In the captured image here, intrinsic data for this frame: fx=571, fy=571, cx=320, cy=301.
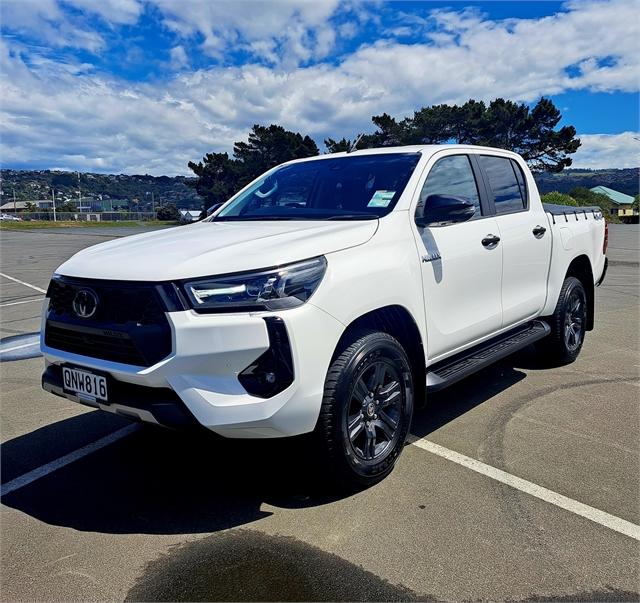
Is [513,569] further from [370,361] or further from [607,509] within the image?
[370,361]

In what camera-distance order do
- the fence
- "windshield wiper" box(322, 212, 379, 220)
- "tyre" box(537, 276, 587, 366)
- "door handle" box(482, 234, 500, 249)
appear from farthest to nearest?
the fence < "tyre" box(537, 276, 587, 366) < "door handle" box(482, 234, 500, 249) < "windshield wiper" box(322, 212, 379, 220)

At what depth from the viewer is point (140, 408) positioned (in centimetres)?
280

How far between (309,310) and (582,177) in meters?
140

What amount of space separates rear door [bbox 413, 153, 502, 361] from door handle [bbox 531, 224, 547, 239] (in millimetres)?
702

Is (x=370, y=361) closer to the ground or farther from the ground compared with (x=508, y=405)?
farther from the ground

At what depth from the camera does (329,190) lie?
425 cm

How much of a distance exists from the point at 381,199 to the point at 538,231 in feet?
6.42

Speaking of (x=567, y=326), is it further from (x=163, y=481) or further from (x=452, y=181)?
(x=163, y=481)

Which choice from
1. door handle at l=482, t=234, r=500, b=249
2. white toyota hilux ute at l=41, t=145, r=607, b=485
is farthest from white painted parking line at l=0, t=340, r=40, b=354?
door handle at l=482, t=234, r=500, b=249

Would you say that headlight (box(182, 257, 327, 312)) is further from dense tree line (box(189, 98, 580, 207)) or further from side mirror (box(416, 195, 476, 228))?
dense tree line (box(189, 98, 580, 207))

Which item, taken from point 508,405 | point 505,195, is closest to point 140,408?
point 508,405

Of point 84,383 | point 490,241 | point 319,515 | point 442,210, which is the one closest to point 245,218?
point 442,210

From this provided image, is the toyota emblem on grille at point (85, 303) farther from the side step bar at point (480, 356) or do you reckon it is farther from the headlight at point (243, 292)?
the side step bar at point (480, 356)

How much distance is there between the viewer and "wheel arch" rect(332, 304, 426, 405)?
10.7 feet
